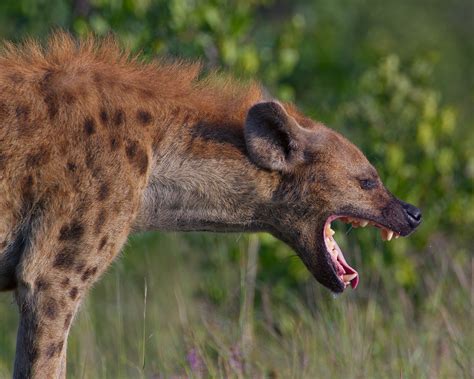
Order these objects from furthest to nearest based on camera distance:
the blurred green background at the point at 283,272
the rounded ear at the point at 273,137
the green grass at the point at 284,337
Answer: the blurred green background at the point at 283,272
the green grass at the point at 284,337
the rounded ear at the point at 273,137

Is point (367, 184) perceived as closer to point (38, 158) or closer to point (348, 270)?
point (348, 270)

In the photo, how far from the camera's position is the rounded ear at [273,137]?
511 cm

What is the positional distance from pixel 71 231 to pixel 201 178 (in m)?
0.67

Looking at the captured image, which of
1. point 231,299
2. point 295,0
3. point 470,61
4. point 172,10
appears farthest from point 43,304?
point 470,61

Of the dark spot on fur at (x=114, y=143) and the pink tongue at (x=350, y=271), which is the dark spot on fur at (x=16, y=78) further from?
the pink tongue at (x=350, y=271)

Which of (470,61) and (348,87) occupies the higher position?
(348,87)

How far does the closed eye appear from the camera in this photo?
528 cm

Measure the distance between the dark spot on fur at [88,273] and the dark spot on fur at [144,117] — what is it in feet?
2.02

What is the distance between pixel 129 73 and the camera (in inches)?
202

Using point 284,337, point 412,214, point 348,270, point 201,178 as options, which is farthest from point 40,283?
point 284,337

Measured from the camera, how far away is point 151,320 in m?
8.11

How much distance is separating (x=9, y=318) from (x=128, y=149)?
3966 mm

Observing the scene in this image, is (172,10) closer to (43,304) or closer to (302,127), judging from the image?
(302,127)

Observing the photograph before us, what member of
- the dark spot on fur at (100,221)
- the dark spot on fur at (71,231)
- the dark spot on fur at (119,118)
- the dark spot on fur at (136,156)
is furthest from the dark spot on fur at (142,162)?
the dark spot on fur at (71,231)
